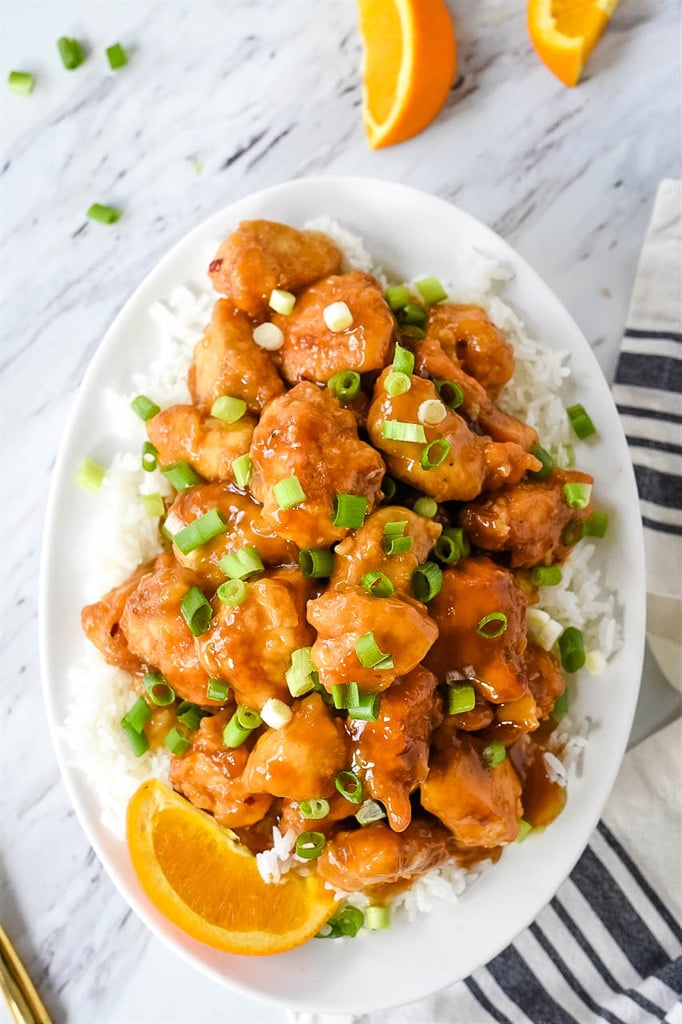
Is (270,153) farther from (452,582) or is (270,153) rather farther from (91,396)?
(452,582)

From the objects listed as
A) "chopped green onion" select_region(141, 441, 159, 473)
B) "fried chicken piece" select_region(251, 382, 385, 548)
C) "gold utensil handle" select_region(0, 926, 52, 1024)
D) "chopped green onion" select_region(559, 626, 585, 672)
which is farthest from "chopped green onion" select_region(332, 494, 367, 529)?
"gold utensil handle" select_region(0, 926, 52, 1024)

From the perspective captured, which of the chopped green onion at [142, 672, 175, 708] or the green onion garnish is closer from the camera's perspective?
the green onion garnish

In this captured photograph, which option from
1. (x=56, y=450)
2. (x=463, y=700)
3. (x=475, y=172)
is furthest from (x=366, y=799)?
(x=475, y=172)

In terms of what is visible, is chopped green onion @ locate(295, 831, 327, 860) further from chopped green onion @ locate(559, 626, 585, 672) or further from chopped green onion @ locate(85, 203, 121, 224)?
chopped green onion @ locate(85, 203, 121, 224)

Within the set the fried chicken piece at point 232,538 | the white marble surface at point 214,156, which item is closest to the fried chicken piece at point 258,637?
the fried chicken piece at point 232,538

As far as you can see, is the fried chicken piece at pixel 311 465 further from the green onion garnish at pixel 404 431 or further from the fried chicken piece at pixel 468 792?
the fried chicken piece at pixel 468 792

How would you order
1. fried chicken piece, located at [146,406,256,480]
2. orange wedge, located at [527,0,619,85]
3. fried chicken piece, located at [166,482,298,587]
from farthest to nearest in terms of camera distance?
1. orange wedge, located at [527,0,619,85]
2. fried chicken piece, located at [146,406,256,480]
3. fried chicken piece, located at [166,482,298,587]
